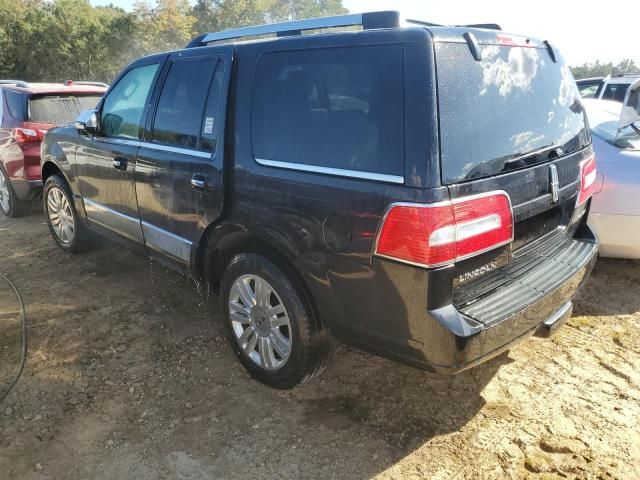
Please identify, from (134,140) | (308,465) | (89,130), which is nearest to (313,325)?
(308,465)

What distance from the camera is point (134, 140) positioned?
348 cm

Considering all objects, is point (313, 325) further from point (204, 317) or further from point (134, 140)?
point (134, 140)

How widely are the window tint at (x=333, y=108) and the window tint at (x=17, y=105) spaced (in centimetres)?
438

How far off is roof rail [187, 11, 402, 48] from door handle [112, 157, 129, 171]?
1040 millimetres

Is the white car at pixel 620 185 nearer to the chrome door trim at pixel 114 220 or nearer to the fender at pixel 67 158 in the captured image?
the chrome door trim at pixel 114 220

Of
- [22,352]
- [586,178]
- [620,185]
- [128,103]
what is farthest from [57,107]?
[620,185]

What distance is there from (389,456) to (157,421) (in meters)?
1.20

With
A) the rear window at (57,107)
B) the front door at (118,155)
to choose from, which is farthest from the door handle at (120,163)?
the rear window at (57,107)

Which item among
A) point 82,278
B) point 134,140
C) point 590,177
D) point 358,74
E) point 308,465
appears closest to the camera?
point 358,74

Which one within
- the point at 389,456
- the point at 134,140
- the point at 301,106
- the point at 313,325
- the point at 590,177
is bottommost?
the point at 389,456

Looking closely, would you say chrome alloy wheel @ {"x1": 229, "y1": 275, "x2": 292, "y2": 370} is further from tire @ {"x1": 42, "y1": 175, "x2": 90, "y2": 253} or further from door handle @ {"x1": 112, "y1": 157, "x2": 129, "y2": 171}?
tire @ {"x1": 42, "y1": 175, "x2": 90, "y2": 253}

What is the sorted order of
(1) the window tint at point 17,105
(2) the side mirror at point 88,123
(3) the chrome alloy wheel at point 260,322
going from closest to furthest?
(3) the chrome alloy wheel at point 260,322
(2) the side mirror at point 88,123
(1) the window tint at point 17,105

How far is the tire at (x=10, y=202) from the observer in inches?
235

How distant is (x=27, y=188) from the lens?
18.7 feet
